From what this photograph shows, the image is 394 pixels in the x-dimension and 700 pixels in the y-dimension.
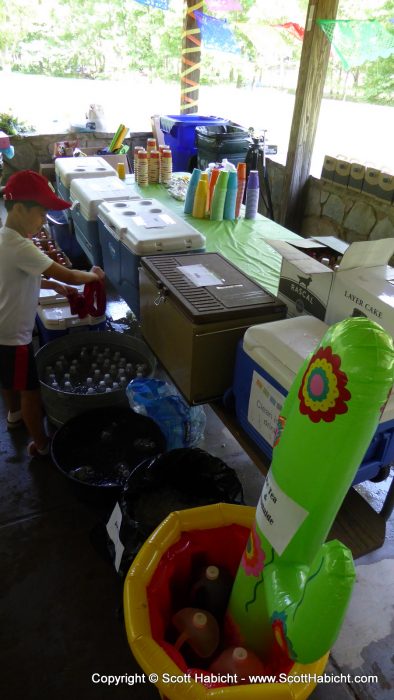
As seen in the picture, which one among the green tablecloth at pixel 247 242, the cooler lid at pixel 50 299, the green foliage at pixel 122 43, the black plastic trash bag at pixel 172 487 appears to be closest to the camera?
the black plastic trash bag at pixel 172 487

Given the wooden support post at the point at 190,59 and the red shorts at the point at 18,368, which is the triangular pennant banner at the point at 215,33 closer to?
the wooden support post at the point at 190,59

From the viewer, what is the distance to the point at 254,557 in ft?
3.09

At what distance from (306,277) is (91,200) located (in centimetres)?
158

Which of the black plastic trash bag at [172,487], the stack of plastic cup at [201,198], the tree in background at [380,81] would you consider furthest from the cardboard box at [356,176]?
the black plastic trash bag at [172,487]

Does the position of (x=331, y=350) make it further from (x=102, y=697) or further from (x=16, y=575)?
(x=16, y=575)

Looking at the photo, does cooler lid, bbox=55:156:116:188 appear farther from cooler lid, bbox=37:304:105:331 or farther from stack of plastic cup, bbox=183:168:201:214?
cooler lid, bbox=37:304:105:331

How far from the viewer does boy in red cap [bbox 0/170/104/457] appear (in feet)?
5.70

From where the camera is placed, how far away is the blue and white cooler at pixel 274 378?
113 centimetres

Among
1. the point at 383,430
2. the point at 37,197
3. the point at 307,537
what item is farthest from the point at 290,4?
the point at 307,537

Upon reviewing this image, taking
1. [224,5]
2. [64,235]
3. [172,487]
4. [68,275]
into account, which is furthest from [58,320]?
[224,5]

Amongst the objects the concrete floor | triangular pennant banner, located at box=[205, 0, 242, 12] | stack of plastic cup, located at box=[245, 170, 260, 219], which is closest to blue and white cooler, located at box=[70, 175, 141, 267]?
stack of plastic cup, located at box=[245, 170, 260, 219]

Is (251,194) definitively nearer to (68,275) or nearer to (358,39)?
(68,275)

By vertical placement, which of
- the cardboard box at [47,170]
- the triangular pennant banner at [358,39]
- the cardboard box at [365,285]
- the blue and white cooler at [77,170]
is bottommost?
the cardboard box at [47,170]

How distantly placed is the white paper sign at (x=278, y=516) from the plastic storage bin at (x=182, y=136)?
3.85 metres
